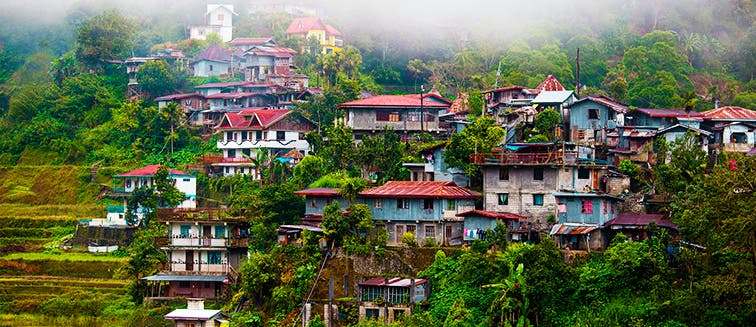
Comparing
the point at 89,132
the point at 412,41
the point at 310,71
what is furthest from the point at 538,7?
the point at 89,132

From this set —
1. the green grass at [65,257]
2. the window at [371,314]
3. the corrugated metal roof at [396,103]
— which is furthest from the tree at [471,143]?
the green grass at [65,257]

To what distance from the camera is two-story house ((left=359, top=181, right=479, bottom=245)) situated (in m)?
44.6

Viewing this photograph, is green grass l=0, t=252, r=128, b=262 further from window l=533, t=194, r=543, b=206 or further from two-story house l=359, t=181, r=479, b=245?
window l=533, t=194, r=543, b=206

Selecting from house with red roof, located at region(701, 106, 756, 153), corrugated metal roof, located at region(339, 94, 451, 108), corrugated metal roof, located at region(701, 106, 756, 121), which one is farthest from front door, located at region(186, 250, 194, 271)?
corrugated metal roof, located at region(701, 106, 756, 121)

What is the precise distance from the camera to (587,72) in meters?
71.7

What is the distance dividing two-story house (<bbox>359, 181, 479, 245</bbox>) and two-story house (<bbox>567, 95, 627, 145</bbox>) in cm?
723

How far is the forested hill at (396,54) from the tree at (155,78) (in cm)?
28

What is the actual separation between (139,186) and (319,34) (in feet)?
90.7

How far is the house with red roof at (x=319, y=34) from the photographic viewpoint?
266 ft

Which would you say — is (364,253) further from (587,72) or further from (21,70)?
(21,70)

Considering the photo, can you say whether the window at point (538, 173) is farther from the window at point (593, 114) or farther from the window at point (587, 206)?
the window at point (593, 114)

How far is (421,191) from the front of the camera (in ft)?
148

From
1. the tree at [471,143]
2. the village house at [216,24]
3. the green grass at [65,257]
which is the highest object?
the village house at [216,24]

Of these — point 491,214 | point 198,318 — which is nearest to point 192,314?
point 198,318
